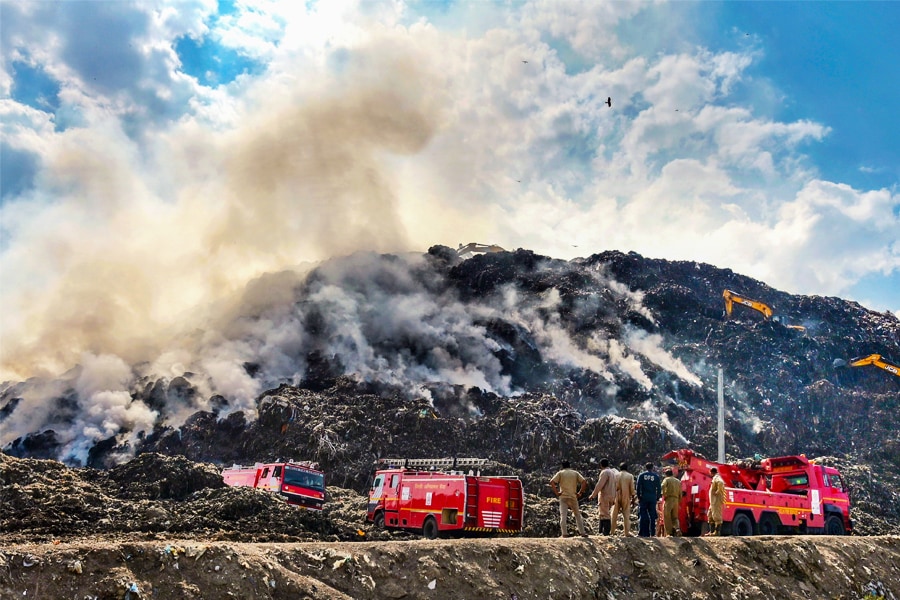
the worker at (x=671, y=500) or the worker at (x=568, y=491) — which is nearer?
the worker at (x=568, y=491)

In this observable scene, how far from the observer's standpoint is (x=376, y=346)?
50719mm

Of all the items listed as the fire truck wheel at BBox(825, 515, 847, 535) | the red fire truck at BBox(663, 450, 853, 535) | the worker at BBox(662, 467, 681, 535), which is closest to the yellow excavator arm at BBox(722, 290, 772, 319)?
the red fire truck at BBox(663, 450, 853, 535)

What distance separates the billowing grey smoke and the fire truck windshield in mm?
18040

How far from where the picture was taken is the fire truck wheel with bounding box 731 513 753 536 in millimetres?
18672

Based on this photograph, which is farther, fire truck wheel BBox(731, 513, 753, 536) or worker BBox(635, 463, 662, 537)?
fire truck wheel BBox(731, 513, 753, 536)

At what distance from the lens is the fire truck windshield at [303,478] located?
80.3 feet

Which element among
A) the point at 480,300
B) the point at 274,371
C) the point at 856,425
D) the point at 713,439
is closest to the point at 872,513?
the point at 713,439

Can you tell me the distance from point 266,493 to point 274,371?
2583 centimetres

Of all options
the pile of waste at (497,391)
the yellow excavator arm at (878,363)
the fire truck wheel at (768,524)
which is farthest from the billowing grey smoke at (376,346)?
the fire truck wheel at (768,524)

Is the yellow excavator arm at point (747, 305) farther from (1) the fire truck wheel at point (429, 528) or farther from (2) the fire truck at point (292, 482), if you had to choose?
(1) the fire truck wheel at point (429, 528)

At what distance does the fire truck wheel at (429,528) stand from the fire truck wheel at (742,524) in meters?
7.92

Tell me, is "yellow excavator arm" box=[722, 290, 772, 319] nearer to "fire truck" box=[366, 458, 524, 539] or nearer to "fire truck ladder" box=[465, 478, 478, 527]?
"fire truck" box=[366, 458, 524, 539]

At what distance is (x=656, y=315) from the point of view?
54156 mm

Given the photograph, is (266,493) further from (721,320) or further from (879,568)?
(721,320)
